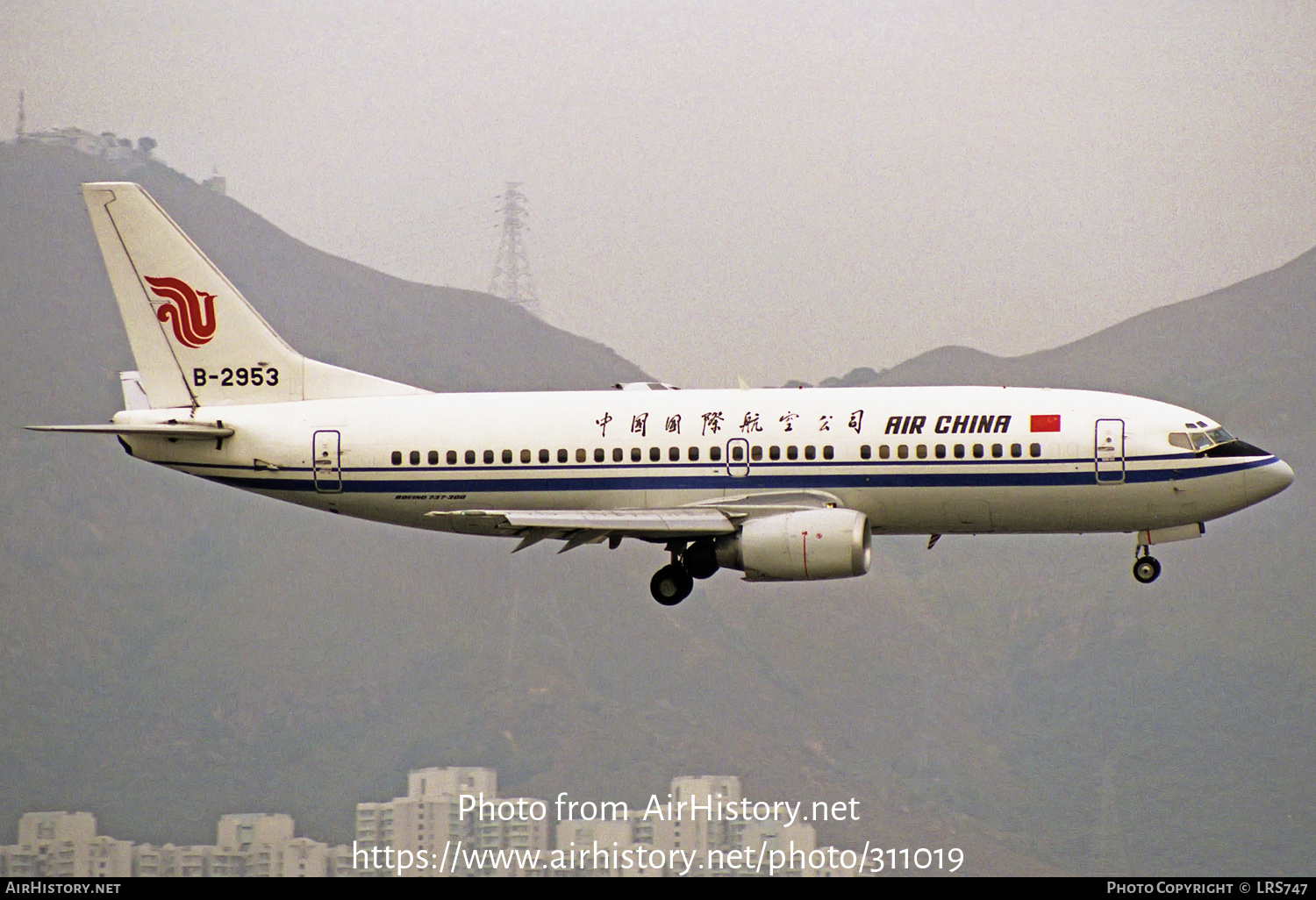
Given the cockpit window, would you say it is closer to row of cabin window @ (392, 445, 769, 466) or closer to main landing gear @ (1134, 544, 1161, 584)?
main landing gear @ (1134, 544, 1161, 584)

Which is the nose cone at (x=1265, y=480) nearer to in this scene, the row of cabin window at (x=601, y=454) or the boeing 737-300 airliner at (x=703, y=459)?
the boeing 737-300 airliner at (x=703, y=459)

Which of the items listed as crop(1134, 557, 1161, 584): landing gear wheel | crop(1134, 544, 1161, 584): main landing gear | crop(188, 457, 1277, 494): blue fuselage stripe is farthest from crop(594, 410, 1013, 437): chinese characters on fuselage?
crop(1134, 557, 1161, 584): landing gear wheel

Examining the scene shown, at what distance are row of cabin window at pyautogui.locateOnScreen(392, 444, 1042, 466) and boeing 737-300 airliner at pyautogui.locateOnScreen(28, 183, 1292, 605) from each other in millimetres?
59

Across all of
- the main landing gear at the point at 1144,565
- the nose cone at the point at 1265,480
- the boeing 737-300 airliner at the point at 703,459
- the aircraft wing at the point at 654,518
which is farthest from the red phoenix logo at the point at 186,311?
the nose cone at the point at 1265,480

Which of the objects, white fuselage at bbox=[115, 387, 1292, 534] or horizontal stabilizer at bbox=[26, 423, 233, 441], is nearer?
white fuselage at bbox=[115, 387, 1292, 534]

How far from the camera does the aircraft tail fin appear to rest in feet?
208

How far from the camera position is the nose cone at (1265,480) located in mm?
56156

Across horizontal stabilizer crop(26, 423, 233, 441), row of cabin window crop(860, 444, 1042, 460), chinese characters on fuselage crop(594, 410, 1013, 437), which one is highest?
horizontal stabilizer crop(26, 423, 233, 441)

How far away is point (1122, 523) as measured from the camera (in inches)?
2234

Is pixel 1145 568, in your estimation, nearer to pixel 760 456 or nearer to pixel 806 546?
pixel 806 546

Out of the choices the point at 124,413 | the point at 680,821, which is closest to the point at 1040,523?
the point at 124,413

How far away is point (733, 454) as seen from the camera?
57125 mm

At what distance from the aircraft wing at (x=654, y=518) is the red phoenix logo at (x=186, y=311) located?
12192mm
